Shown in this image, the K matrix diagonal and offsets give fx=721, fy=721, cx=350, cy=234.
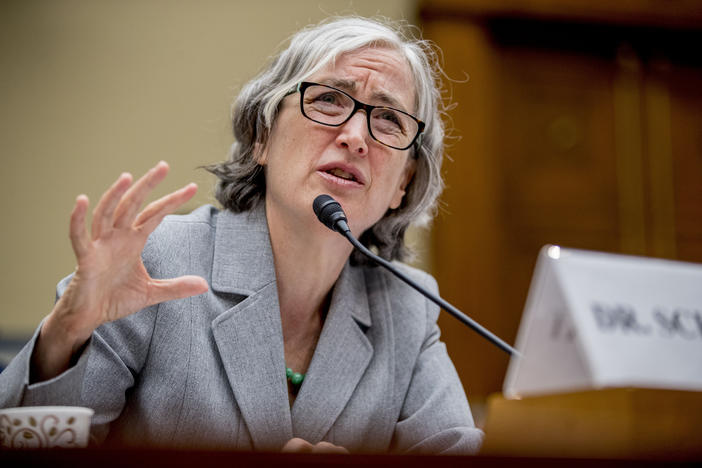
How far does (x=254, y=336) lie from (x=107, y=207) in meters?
0.42

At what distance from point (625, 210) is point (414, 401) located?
1.95 metres

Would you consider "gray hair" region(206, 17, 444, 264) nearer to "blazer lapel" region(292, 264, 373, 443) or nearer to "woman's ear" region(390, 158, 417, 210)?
"woman's ear" region(390, 158, 417, 210)

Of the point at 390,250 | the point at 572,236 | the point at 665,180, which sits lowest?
the point at 390,250

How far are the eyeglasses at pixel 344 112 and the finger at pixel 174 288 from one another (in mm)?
462

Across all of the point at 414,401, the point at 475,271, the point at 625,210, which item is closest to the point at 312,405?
the point at 414,401

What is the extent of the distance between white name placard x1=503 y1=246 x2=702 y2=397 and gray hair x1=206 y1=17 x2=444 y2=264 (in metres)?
0.81

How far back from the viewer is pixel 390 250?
5.32 ft

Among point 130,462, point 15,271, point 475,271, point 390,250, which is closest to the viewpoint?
point 130,462

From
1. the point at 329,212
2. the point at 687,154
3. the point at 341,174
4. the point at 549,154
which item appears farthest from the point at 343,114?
the point at 687,154

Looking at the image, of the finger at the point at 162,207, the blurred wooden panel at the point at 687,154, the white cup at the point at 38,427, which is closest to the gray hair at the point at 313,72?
the finger at the point at 162,207

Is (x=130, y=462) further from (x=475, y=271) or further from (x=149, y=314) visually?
(x=475, y=271)

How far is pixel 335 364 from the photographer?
130cm

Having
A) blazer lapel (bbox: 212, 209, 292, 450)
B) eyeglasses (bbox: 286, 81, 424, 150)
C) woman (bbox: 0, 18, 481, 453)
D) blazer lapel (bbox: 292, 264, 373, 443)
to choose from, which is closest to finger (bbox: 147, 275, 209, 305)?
woman (bbox: 0, 18, 481, 453)

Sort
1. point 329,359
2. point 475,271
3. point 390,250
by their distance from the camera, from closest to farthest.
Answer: point 329,359 → point 390,250 → point 475,271
